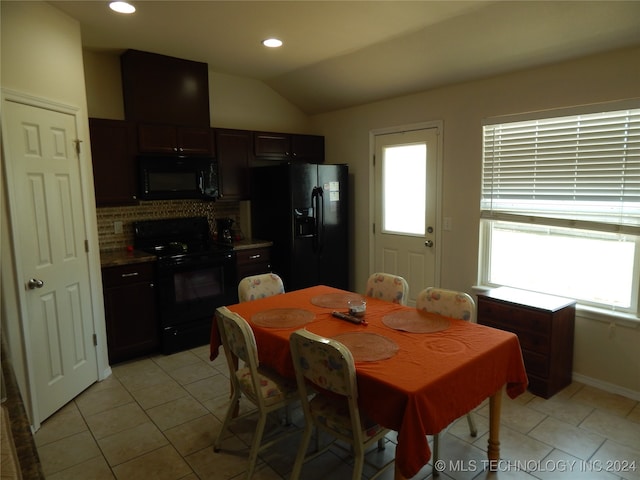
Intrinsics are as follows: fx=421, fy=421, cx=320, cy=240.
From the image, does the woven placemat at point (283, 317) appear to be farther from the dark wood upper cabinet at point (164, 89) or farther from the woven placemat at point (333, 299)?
the dark wood upper cabinet at point (164, 89)

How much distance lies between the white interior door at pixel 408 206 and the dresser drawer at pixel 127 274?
96.9 inches

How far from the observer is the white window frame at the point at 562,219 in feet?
9.66

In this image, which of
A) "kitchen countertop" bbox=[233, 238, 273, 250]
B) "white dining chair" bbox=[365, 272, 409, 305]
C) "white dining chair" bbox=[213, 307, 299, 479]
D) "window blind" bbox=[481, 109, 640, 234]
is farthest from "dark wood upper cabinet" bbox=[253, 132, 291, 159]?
"white dining chair" bbox=[213, 307, 299, 479]

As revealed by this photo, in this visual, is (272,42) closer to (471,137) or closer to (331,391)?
(471,137)

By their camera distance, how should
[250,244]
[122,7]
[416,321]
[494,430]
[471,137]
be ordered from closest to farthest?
[494,430], [416,321], [122,7], [471,137], [250,244]

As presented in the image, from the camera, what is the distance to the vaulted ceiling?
9.11 ft

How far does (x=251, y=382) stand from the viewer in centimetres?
235

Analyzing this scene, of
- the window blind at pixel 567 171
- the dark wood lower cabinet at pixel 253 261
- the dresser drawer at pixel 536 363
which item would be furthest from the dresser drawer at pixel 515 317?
the dark wood lower cabinet at pixel 253 261

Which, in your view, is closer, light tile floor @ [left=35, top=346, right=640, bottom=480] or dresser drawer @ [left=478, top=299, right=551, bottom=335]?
light tile floor @ [left=35, top=346, right=640, bottom=480]

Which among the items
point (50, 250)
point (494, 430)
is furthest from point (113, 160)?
point (494, 430)

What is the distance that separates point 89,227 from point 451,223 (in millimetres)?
3151

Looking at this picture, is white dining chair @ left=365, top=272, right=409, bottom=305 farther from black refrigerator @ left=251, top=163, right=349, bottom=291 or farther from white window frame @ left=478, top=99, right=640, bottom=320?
black refrigerator @ left=251, top=163, right=349, bottom=291

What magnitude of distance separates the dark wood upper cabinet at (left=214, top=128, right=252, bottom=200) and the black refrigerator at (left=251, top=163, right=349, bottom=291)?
0.13m

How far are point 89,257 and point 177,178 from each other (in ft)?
3.86
